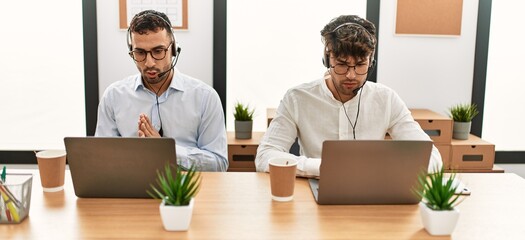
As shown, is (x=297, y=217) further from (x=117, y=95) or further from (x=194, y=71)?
(x=194, y=71)

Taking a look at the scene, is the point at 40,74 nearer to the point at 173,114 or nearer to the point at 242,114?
the point at 242,114

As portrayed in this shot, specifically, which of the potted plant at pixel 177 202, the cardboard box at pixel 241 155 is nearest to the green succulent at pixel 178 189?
the potted plant at pixel 177 202

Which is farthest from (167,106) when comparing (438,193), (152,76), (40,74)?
(40,74)

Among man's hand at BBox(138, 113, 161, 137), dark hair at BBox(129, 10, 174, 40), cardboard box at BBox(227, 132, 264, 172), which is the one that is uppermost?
dark hair at BBox(129, 10, 174, 40)

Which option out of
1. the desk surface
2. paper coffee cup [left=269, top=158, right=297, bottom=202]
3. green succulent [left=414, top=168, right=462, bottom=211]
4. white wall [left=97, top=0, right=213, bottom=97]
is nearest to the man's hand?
the desk surface

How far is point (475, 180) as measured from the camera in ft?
5.71

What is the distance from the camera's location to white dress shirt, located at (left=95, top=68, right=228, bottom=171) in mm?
2215

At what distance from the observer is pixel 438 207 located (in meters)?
1.27

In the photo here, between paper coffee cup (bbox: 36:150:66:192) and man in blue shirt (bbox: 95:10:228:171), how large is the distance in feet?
2.00

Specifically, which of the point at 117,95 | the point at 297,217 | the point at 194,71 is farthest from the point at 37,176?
the point at 194,71

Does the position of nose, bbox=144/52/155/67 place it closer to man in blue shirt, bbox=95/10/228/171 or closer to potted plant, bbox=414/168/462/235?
man in blue shirt, bbox=95/10/228/171

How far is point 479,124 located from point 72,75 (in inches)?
117

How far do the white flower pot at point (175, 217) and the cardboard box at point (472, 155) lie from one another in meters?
2.43

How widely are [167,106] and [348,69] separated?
82 cm
